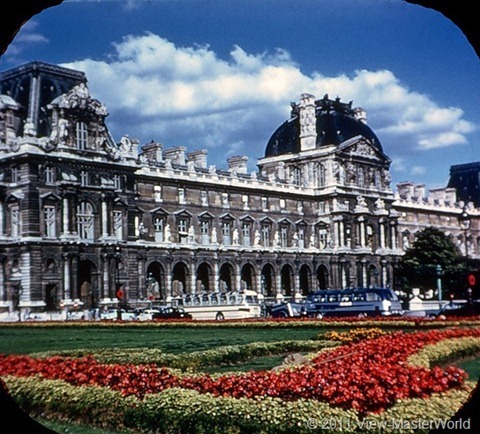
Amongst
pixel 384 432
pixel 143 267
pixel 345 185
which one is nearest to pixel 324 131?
pixel 345 185

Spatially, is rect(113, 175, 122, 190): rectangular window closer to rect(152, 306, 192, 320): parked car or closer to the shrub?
rect(152, 306, 192, 320): parked car

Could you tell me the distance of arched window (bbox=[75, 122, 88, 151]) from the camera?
56062 millimetres

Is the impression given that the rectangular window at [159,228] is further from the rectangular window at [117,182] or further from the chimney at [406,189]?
the chimney at [406,189]

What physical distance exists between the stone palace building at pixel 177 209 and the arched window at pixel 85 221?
0.41 feet

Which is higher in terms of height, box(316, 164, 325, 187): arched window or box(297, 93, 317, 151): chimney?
box(297, 93, 317, 151): chimney

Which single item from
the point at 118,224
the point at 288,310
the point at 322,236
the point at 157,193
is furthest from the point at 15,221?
the point at 322,236

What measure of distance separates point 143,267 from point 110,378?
4580cm

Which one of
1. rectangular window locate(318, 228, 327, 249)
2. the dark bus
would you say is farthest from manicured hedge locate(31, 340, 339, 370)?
rectangular window locate(318, 228, 327, 249)

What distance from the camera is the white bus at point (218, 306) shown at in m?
54.8

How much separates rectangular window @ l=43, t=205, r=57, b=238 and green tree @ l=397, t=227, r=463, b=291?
105 feet

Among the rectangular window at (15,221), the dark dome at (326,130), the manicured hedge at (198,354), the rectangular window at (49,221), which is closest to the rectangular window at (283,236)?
the dark dome at (326,130)

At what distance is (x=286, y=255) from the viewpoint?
75.8 metres

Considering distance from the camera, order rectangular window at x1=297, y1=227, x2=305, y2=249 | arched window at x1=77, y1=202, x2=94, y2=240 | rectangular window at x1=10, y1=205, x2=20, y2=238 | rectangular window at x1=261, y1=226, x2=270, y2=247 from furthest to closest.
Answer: rectangular window at x1=297, y1=227, x2=305, y2=249 < rectangular window at x1=261, y1=226, x2=270, y2=247 < arched window at x1=77, y1=202, x2=94, y2=240 < rectangular window at x1=10, y1=205, x2=20, y2=238

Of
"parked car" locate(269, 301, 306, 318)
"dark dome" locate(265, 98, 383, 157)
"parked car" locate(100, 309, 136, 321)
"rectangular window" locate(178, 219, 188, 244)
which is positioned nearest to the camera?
"parked car" locate(100, 309, 136, 321)
